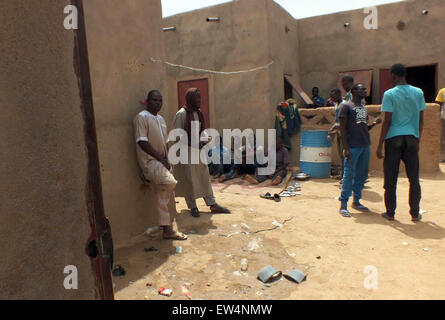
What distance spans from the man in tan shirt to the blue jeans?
224 centimetres

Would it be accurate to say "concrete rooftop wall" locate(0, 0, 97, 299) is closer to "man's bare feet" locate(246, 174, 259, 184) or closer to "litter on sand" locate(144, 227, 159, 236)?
"litter on sand" locate(144, 227, 159, 236)

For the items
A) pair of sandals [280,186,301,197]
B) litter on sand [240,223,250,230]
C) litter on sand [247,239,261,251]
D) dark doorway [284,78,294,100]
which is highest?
dark doorway [284,78,294,100]

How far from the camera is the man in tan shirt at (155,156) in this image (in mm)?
3439

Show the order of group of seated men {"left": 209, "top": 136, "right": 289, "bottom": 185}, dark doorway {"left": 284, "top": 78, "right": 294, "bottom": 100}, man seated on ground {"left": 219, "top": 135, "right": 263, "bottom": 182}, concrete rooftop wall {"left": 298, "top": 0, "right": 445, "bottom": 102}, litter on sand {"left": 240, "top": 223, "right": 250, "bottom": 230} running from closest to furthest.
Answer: litter on sand {"left": 240, "top": 223, "right": 250, "bottom": 230}, group of seated men {"left": 209, "top": 136, "right": 289, "bottom": 185}, man seated on ground {"left": 219, "top": 135, "right": 263, "bottom": 182}, concrete rooftop wall {"left": 298, "top": 0, "right": 445, "bottom": 102}, dark doorway {"left": 284, "top": 78, "right": 294, "bottom": 100}

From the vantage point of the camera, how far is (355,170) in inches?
172

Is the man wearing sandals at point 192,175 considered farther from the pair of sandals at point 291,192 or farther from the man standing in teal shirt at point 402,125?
the man standing in teal shirt at point 402,125

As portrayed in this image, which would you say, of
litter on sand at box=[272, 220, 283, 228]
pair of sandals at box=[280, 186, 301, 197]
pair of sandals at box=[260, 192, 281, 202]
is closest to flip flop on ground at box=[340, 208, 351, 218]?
litter on sand at box=[272, 220, 283, 228]

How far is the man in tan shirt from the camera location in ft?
11.3

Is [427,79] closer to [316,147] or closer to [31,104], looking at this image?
[316,147]

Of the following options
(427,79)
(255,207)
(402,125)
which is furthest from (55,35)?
(427,79)

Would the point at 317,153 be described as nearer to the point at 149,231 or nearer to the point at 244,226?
the point at 244,226

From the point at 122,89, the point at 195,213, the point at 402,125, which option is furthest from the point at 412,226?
the point at 122,89

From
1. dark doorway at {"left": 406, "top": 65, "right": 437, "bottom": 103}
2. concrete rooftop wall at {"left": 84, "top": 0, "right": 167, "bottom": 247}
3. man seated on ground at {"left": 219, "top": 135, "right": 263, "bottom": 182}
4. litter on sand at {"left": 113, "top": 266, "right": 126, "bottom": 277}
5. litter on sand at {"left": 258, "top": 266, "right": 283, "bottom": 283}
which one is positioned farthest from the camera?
dark doorway at {"left": 406, "top": 65, "right": 437, "bottom": 103}

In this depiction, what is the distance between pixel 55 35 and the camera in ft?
3.36
